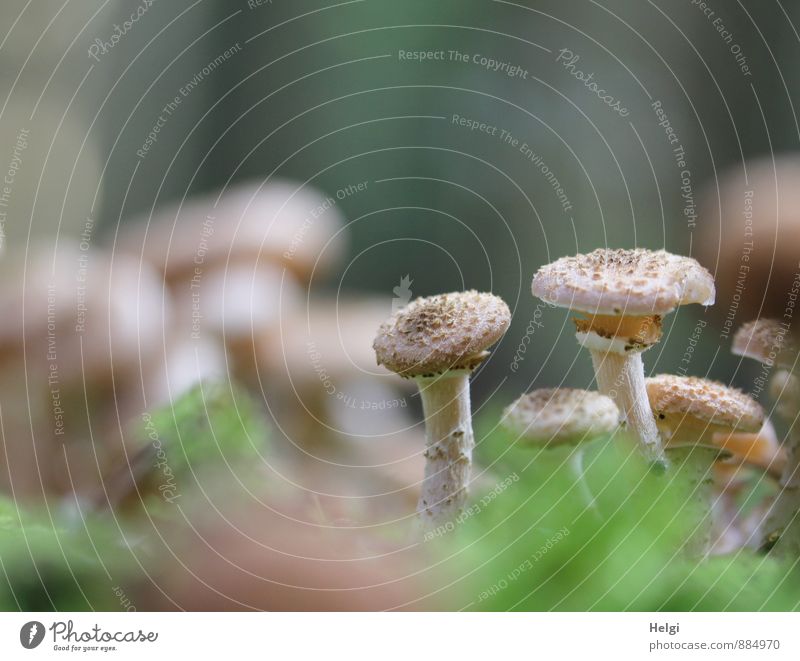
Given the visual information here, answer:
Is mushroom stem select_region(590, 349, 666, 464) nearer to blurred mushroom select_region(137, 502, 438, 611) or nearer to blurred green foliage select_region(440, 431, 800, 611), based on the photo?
blurred green foliage select_region(440, 431, 800, 611)

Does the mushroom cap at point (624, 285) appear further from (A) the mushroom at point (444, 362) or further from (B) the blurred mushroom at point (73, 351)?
(B) the blurred mushroom at point (73, 351)

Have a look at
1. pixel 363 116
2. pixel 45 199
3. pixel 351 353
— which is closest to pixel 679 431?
pixel 351 353

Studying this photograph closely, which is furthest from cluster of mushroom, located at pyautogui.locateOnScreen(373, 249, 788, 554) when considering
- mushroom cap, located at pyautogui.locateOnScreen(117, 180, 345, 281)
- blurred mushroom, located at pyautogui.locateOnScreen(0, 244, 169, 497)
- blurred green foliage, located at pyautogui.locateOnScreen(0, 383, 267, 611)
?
mushroom cap, located at pyautogui.locateOnScreen(117, 180, 345, 281)

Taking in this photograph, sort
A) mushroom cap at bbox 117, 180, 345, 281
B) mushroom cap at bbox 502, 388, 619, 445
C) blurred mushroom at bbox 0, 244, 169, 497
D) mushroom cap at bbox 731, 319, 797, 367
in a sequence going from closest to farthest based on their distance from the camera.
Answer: mushroom cap at bbox 502, 388, 619, 445 → mushroom cap at bbox 731, 319, 797, 367 → blurred mushroom at bbox 0, 244, 169, 497 → mushroom cap at bbox 117, 180, 345, 281

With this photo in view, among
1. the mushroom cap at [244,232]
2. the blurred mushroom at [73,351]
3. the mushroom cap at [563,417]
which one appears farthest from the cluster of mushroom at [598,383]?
the mushroom cap at [244,232]

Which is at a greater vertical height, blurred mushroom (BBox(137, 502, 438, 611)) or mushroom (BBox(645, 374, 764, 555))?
mushroom (BBox(645, 374, 764, 555))

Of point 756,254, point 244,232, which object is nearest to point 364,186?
point 244,232

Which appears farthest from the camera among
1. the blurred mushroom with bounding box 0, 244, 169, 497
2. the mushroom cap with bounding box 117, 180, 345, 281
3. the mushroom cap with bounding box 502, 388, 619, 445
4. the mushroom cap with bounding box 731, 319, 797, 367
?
the mushroom cap with bounding box 117, 180, 345, 281

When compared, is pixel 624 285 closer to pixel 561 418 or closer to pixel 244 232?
pixel 561 418
